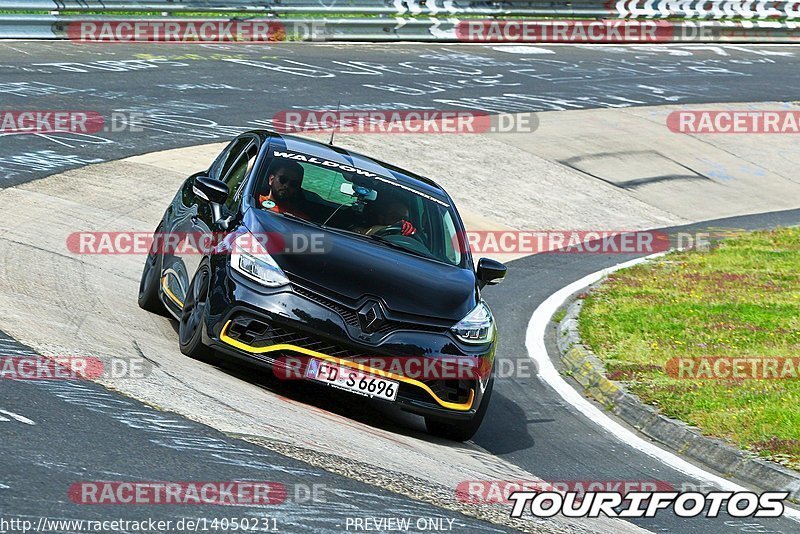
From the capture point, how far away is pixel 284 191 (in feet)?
28.2

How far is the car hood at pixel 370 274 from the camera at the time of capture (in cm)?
761

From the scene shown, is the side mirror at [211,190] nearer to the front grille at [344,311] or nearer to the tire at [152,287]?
the tire at [152,287]

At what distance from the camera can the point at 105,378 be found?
23.2ft

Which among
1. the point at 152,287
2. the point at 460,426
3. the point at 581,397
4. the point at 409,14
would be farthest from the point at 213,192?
the point at 409,14

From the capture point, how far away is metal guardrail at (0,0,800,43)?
22.2 metres
